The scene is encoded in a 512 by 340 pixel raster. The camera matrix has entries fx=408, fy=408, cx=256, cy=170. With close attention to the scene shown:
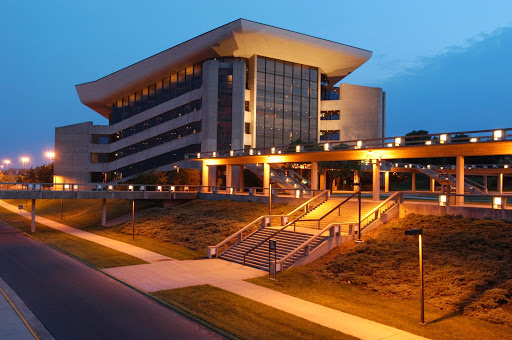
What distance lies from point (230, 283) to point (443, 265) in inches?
397

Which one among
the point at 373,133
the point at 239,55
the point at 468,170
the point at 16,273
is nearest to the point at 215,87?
the point at 239,55

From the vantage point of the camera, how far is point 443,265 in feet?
61.9

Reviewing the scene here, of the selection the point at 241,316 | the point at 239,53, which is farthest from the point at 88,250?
the point at 239,53

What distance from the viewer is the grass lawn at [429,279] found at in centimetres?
1455

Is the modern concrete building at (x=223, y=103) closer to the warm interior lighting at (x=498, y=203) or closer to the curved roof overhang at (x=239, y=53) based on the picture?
the curved roof overhang at (x=239, y=53)

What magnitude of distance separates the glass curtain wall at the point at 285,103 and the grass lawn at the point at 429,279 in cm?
4700

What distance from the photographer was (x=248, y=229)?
1261 inches

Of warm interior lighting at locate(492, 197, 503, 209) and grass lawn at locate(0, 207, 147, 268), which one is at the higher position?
warm interior lighting at locate(492, 197, 503, 209)

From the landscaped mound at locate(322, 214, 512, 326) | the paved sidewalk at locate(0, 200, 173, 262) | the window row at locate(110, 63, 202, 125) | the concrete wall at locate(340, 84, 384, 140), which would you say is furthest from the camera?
the concrete wall at locate(340, 84, 384, 140)

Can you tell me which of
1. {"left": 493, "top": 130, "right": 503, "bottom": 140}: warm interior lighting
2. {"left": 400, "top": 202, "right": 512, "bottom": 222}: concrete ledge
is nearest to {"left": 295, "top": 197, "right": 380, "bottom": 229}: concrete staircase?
{"left": 400, "top": 202, "right": 512, "bottom": 222}: concrete ledge

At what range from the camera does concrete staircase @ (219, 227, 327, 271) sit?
24641mm

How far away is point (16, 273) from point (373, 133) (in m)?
66.3

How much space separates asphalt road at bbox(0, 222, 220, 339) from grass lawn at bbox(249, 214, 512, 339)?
6.25m

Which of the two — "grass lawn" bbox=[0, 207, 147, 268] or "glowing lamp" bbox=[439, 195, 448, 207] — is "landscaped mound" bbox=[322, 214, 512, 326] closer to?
"glowing lamp" bbox=[439, 195, 448, 207]
